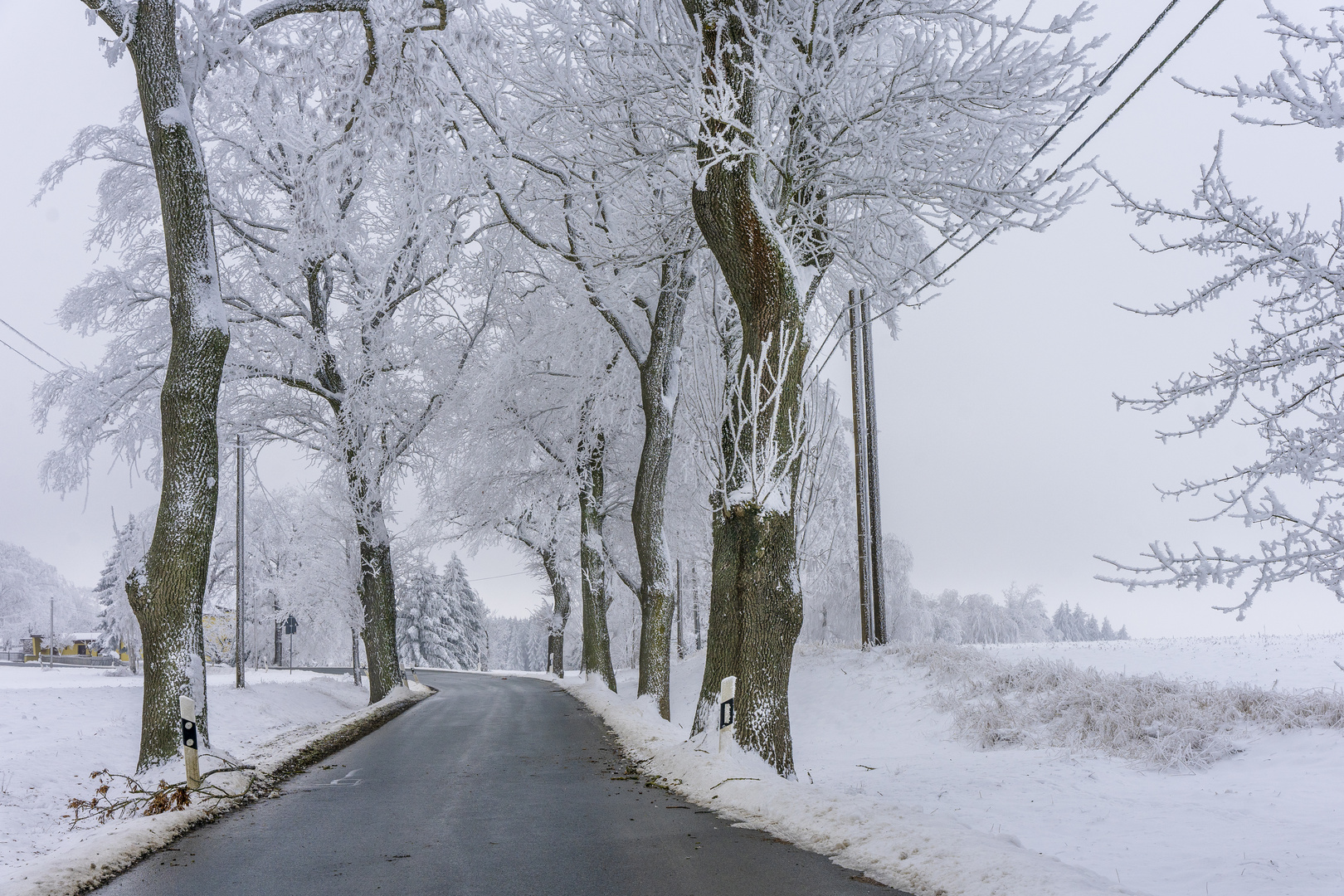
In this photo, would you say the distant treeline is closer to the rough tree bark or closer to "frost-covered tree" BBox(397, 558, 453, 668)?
"frost-covered tree" BBox(397, 558, 453, 668)

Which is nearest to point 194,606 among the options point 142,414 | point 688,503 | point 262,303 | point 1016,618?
point 142,414

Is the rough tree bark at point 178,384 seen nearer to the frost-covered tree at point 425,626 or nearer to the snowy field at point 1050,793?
the snowy field at point 1050,793

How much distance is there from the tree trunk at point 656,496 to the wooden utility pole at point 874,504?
589 cm

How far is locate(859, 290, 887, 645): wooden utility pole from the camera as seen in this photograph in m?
19.5

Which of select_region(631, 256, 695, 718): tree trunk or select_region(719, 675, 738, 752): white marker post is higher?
select_region(631, 256, 695, 718): tree trunk

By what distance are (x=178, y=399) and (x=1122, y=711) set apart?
12.3m

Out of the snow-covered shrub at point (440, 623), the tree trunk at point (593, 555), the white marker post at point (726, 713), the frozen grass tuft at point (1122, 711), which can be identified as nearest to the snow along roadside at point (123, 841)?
the white marker post at point (726, 713)

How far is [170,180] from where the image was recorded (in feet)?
32.0

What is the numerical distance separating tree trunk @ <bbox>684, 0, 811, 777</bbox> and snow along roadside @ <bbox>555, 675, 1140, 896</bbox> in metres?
0.58

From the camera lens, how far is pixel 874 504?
64.5 ft

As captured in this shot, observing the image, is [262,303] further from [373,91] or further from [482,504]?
[373,91]

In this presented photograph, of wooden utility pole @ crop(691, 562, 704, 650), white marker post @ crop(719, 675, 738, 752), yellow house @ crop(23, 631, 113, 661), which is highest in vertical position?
white marker post @ crop(719, 675, 738, 752)

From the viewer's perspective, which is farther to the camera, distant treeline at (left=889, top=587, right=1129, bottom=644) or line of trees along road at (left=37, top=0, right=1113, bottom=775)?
distant treeline at (left=889, top=587, right=1129, bottom=644)

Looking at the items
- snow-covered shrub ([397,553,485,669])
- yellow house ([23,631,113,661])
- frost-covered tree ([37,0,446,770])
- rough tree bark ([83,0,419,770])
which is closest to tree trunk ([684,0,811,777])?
frost-covered tree ([37,0,446,770])
